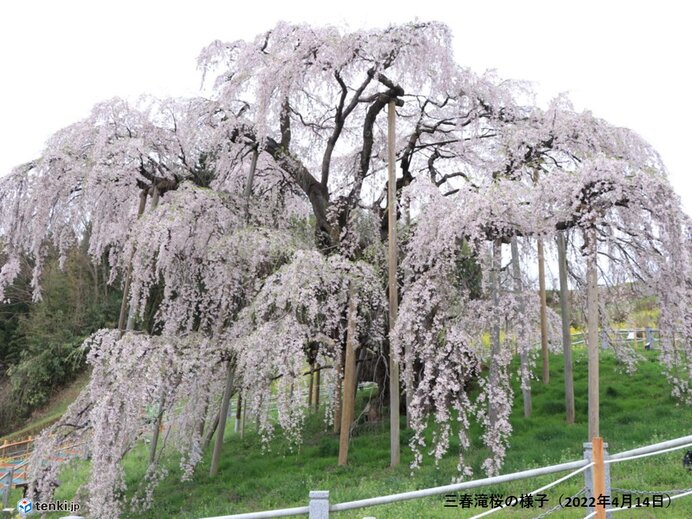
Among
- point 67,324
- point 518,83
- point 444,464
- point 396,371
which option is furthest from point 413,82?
point 67,324

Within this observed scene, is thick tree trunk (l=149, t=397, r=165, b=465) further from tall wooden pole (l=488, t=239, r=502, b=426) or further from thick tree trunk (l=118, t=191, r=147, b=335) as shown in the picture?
tall wooden pole (l=488, t=239, r=502, b=426)

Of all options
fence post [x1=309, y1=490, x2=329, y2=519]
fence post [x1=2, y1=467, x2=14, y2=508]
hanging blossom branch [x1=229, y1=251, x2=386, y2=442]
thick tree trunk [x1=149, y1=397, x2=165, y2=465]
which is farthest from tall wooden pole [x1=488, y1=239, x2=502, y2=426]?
fence post [x1=2, y1=467, x2=14, y2=508]

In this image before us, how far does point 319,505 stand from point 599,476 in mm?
2027

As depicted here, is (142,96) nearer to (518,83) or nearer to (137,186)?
(137,186)

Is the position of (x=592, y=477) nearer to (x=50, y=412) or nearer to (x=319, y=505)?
(x=319, y=505)

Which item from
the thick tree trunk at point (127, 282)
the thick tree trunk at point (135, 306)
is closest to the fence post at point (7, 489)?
the thick tree trunk at point (127, 282)

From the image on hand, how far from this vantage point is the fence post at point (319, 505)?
119 inches

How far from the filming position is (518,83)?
10.1 metres

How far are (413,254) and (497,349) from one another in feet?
5.92

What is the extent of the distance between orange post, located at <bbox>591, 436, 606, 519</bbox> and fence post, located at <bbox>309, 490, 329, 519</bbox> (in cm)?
196

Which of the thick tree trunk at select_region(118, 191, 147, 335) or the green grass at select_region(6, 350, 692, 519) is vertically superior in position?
the thick tree trunk at select_region(118, 191, 147, 335)

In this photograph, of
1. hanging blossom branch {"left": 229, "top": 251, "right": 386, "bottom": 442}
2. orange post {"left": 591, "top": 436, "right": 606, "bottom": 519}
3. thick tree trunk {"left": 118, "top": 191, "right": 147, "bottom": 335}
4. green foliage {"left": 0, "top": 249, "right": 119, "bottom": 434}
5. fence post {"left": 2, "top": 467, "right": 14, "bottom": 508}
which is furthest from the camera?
green foliage {"left": 0, "top": 249, "right": 119, "bottom": 434}

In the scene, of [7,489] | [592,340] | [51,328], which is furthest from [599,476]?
[51,328]

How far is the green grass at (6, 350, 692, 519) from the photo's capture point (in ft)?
18.9
